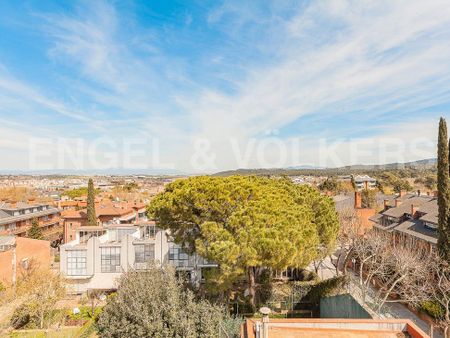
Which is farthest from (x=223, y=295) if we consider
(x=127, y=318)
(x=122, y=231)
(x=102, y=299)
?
(x=122, y=231)

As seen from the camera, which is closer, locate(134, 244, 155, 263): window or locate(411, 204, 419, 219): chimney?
locate(134, 244, 155, 263): window

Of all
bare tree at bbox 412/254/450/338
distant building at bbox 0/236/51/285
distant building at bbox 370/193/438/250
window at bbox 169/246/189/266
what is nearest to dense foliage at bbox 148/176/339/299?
bare tree at bbox 412/254/450/338

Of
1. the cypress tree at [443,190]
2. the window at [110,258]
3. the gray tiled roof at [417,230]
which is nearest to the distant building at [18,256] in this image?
the window at [110,258]

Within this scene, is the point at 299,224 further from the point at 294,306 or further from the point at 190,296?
the point at 294,306

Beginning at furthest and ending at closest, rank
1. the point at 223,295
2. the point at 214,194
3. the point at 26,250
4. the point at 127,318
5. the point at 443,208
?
1. the point at 26,250
2. the point at 443,208
3. the point at 223,295
4. the point at 214,194
5. the point at 127,318

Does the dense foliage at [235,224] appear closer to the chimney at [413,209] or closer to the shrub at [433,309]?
the shrub at [433,309]

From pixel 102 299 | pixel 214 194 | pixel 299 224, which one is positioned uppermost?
pixel 214 194

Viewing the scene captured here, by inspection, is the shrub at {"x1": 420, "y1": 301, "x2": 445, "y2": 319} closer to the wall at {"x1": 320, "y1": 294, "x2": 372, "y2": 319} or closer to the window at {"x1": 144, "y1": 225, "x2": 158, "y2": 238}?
the wall at {"x1": 320, "y1": 294, "x2": 372, "y2": 319}
